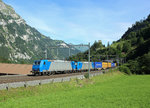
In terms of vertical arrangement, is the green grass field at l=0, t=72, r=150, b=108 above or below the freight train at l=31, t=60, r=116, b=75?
below

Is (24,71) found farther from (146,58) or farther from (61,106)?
(146,58)

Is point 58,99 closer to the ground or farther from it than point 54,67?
closer to the ground

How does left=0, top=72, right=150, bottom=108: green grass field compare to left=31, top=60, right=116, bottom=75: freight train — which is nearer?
left=0, top=72, right=150, bottom=108: green grass field

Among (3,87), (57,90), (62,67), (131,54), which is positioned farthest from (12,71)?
(131,54)

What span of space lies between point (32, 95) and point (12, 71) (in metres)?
46.5

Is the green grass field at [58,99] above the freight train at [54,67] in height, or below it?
below

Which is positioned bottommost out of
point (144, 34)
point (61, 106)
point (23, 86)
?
point (61, 106)

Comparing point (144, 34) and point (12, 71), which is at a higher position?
point (144, 34)

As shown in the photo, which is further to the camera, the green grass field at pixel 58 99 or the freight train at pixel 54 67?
the freight train at pixel 54 67

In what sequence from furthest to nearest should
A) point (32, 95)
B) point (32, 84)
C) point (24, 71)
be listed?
point (24, 71) < point (32, 84) < point (32, 95)

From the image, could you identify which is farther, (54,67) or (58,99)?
(54,67)

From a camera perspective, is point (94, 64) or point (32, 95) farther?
point (94, 64)

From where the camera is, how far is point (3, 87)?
19844 mm

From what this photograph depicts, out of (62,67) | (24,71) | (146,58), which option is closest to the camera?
(62,67)
